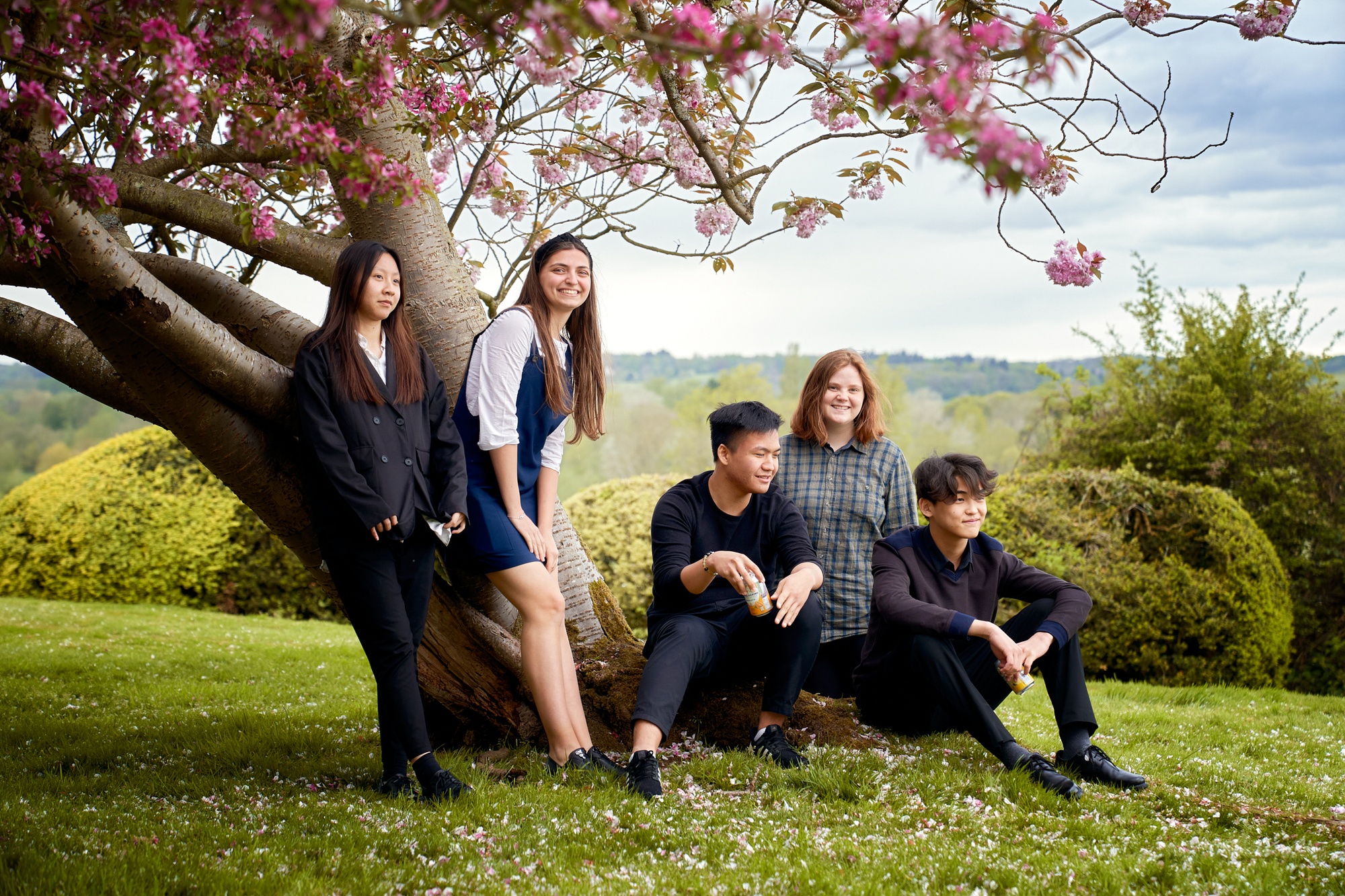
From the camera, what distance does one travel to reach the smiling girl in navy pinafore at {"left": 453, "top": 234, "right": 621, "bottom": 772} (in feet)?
12.3

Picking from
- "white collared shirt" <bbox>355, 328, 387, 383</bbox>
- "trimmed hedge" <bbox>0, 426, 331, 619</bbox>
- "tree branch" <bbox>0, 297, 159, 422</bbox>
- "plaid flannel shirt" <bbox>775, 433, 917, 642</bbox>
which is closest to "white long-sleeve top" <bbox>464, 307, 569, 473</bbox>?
"white collared shirt" <bbox>355, 328, 387, 383</bbox>

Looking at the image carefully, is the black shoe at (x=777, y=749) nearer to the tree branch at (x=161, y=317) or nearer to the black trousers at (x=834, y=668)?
the black trousers at (x=834, y=668)

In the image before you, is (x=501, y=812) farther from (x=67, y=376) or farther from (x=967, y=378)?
(x=967, y=378)

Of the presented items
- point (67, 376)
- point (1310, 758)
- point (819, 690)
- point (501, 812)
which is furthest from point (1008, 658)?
point (67, 376)

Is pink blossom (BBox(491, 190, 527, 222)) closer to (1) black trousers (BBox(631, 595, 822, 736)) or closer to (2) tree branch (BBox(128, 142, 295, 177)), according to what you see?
(2) tree branch (BBox(128, 142, 295, 177))

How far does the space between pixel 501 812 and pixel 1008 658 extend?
6.41 feet

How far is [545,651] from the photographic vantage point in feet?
12.3

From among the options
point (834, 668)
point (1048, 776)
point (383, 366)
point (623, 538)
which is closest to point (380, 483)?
point (383, 366)

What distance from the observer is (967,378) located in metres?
47.4

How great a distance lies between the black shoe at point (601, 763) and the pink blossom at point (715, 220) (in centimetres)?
321

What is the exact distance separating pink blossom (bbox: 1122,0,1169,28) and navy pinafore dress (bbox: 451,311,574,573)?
261cm

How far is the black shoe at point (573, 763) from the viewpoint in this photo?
11.9 ft

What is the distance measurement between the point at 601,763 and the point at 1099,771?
6.17 ft

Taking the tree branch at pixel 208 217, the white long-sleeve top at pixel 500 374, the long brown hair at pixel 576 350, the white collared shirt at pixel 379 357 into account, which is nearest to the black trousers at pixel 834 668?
the long brown hair at pixel 576 350
